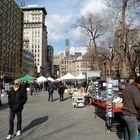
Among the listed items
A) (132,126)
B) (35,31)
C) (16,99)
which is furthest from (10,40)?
(132,126)

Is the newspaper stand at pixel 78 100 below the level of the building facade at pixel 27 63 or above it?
below

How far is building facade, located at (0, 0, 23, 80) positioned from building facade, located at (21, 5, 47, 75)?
52.2 metres

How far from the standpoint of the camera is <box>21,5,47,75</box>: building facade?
18775cm

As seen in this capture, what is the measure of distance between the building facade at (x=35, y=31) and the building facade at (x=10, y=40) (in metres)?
52.2

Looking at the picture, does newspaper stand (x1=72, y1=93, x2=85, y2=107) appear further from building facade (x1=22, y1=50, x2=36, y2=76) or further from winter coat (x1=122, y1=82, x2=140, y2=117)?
building facade (x1=22, y1=50, x2=36, y2=76)

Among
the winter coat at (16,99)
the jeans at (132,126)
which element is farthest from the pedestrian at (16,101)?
the jeans at (132,126)

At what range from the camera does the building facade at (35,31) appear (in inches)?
7392

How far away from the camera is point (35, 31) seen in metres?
190

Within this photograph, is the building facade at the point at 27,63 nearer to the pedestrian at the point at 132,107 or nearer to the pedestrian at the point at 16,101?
the pedestrian at the point at 16,101

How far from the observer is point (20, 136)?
1072 cm

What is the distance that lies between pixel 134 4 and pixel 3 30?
86857 millimetres

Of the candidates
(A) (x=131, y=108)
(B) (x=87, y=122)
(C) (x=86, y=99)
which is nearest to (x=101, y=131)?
(B) (x=87, y=122)

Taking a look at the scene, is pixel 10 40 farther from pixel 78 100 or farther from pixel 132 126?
pixel 132 126

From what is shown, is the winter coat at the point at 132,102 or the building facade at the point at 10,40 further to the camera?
the building facade at the point at 10,40
